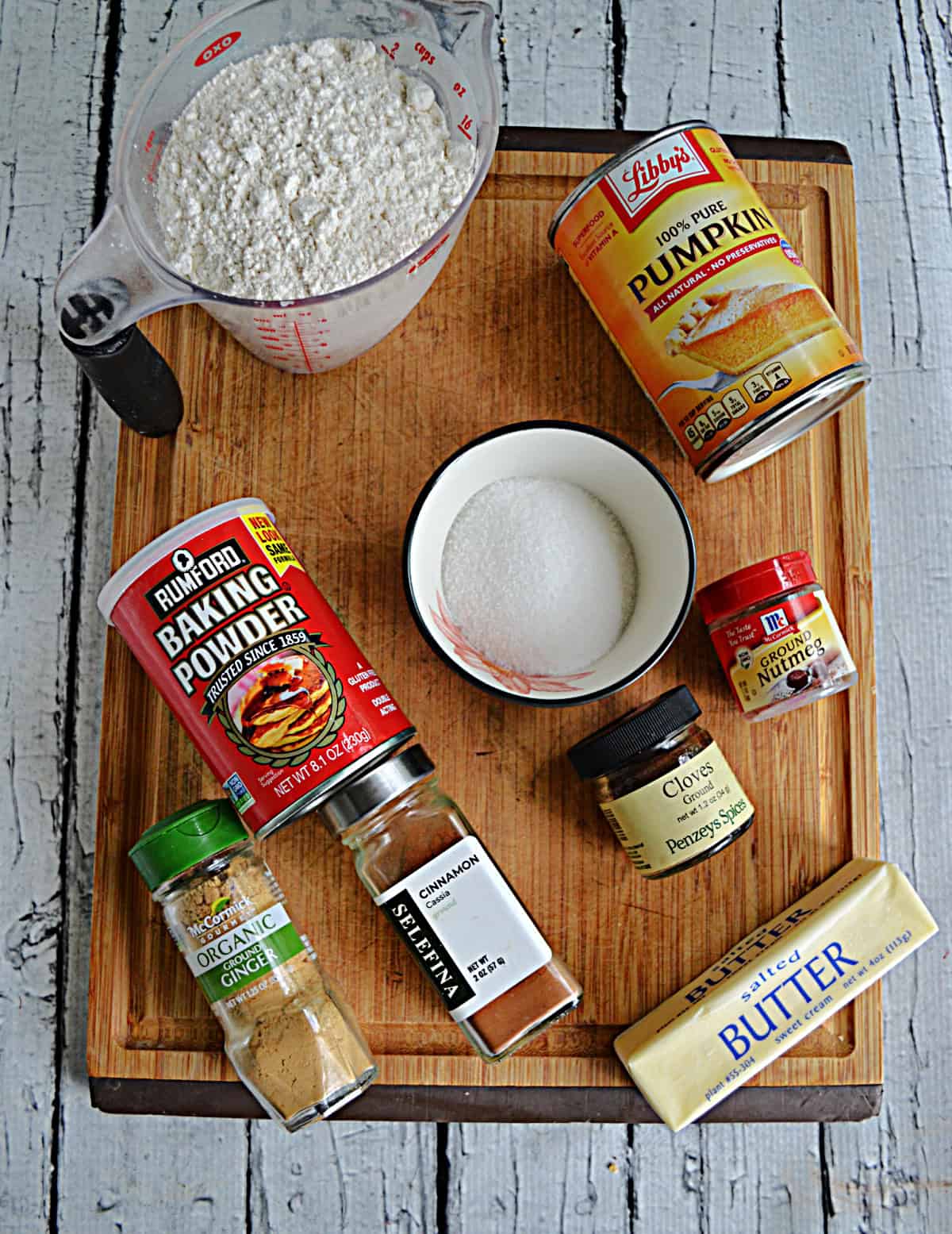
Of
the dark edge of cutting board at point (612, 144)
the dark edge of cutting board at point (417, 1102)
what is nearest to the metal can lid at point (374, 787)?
the dark edge of cutting board at point (417, 1102)

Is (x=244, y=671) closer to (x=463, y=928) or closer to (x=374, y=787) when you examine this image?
(x=374, y=787)

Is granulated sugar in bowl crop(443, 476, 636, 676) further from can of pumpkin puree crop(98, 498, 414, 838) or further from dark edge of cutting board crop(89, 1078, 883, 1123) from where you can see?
dark edge of cutting board crop(89, 1078, 883, 1123)

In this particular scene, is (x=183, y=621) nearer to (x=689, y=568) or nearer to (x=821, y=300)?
(x=689, y=568)

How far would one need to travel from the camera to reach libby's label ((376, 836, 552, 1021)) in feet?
2.34

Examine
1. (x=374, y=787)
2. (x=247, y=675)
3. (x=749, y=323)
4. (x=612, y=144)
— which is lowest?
(x=374, y=787)

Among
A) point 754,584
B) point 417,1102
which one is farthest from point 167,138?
point 417,1102

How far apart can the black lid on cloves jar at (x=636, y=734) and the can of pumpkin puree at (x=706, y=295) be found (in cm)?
18

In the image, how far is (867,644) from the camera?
0.83 meters

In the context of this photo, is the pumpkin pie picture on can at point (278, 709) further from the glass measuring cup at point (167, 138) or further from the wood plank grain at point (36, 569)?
the wood plank grain at point (36, 569)

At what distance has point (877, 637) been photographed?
1015 mm

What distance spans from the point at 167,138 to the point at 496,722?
19.0 inches

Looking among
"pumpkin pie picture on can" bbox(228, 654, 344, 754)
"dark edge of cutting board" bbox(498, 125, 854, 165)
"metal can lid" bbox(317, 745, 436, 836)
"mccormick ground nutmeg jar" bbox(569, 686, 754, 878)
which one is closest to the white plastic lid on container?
"pumpkin pie picture on can" bbox(228, 654, 344, 754)

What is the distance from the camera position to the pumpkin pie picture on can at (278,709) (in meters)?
0.69

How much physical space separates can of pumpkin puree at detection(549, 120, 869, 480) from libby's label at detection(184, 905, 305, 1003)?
0.46m
